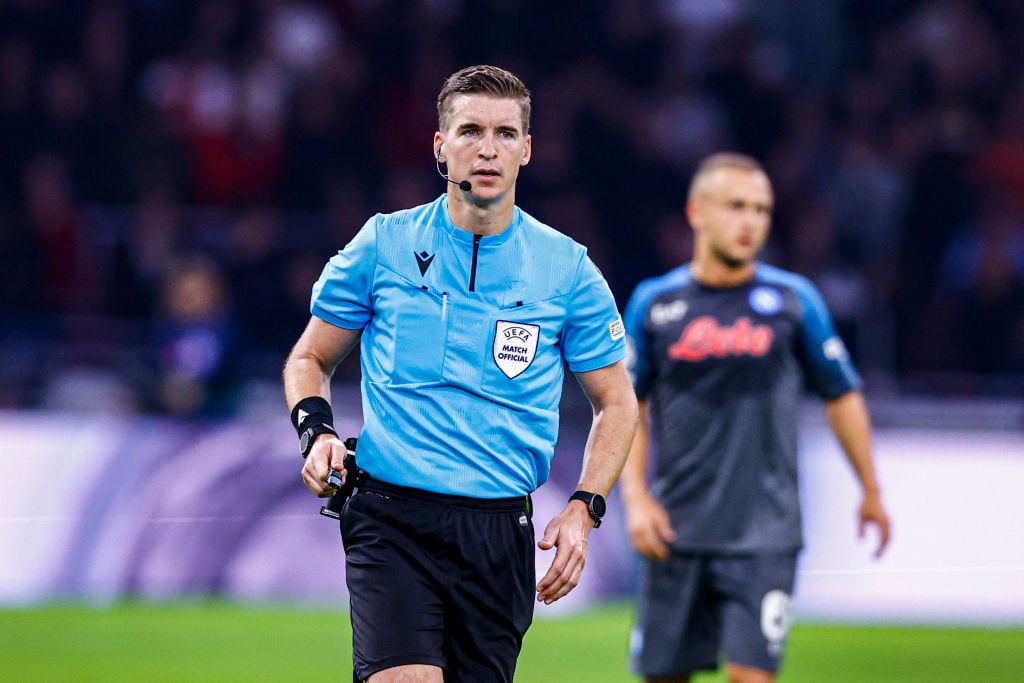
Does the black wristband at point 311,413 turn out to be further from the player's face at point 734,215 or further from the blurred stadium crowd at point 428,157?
the blurred stadium crowd at point 428,157

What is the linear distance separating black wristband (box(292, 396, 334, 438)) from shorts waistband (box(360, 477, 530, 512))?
0.22 meters

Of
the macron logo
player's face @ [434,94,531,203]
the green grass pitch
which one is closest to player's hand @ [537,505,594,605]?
the macron logo

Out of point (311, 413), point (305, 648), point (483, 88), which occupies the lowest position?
point (305, 648)

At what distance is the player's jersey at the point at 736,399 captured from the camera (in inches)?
259

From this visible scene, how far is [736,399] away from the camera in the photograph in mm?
6645

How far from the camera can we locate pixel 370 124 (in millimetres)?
15250


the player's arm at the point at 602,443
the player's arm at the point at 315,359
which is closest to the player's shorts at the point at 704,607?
the player's arm at the point at 602,443

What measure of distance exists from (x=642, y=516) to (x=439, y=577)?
6.98ft

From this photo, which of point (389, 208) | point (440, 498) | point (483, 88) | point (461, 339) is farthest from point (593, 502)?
point (389, 208)

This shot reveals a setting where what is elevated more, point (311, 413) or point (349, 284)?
point (349, 284)

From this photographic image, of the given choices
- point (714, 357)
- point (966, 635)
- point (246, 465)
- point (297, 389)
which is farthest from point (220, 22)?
point (297, 389)

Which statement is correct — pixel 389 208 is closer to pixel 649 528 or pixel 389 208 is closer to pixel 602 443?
pixel 649 528

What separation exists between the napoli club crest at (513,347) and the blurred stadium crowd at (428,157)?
25.6 ft

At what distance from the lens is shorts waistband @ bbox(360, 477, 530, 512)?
4672 millimetres
